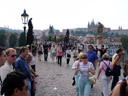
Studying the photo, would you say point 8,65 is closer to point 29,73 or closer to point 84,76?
point 29,73

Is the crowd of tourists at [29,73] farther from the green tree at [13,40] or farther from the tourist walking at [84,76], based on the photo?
the green tree at [13,40]

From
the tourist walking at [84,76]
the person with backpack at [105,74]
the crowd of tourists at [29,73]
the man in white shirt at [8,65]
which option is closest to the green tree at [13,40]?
the crowd of tourists at [29,73]

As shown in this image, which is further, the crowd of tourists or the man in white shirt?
the man in white shirt

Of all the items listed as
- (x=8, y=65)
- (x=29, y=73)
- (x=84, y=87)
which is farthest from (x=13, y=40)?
(x=8, y=65)

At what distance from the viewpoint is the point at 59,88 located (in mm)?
7406

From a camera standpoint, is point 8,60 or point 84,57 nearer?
point 8,60

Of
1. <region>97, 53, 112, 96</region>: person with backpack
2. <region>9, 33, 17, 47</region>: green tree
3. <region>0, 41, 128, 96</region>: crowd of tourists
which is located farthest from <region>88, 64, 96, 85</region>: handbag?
<region>9, 33, 17, 47</region>: green tree

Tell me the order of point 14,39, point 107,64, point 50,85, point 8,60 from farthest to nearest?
A: point 14,39, point 50,85, point 107,64, point 8,60

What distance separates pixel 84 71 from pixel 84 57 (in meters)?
0.36

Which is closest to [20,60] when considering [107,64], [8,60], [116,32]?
[8,60]

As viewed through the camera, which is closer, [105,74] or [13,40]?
[105,74]

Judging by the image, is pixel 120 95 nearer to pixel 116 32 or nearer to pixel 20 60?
pixel 20 60

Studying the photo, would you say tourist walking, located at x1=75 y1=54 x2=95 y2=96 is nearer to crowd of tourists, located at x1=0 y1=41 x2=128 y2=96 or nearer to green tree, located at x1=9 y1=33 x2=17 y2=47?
crowd of tourists, located at x1=0 y1=41 x2=128 y2=96

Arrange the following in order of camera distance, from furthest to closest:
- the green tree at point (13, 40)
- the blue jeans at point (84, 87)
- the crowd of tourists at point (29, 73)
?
the green tree at point (13, 40)
the blue jeans at point (84, 87)
the crowd of tourists at point (29, 73)
